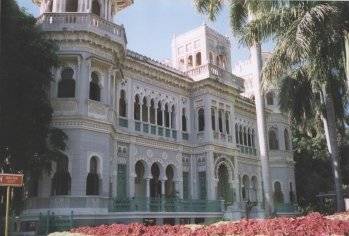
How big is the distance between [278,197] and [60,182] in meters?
19.7

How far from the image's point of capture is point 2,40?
602 inches

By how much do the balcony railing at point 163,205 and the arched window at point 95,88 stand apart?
489 cm

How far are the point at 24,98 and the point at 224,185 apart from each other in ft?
52.5

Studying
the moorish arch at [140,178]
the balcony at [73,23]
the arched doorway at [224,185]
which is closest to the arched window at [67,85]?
Result: the balcony at [73,23]

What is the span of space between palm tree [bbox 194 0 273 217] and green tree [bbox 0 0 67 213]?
725 centimetres

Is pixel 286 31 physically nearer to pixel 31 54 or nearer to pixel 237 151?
pixel 31 54

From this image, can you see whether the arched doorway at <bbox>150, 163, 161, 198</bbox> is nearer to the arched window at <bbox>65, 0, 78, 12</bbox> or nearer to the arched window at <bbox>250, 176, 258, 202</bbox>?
the arched window at <bbox>250, 176, 258, 202</bbox>

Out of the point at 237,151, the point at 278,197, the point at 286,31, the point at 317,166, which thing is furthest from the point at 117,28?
the point at 317,166

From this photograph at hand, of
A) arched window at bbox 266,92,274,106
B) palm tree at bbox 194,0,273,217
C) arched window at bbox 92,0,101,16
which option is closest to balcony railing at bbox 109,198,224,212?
palm tree at bbox 194,0,273,217

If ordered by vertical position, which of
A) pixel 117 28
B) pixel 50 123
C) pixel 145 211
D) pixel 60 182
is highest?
pixel 117 28

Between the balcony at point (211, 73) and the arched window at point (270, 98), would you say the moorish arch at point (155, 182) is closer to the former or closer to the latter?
the balcony at point (211, 73)

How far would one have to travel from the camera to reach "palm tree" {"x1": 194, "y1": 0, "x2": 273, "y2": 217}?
56.2 ft

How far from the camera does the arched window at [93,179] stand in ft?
62.3

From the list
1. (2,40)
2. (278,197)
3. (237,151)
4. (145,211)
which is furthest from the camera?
(278,197)
